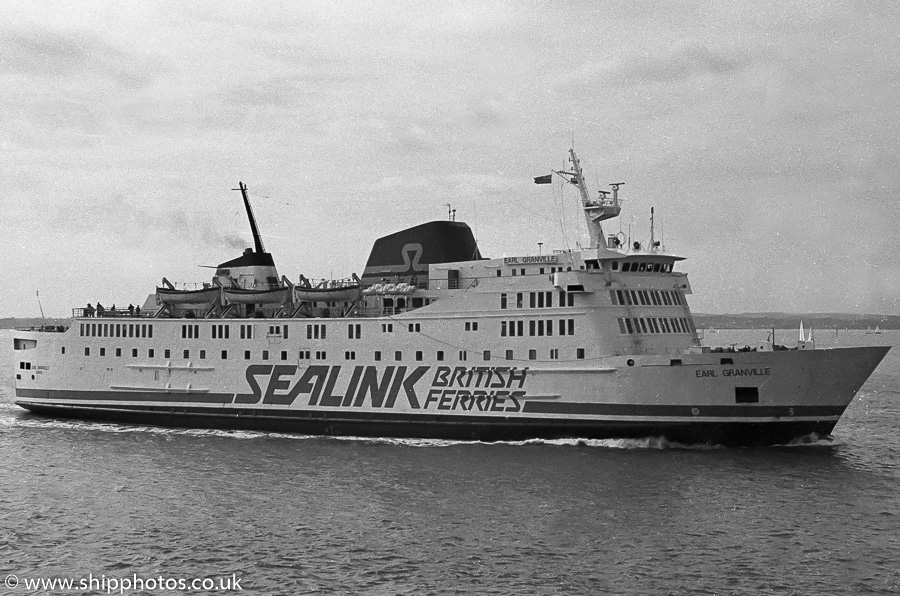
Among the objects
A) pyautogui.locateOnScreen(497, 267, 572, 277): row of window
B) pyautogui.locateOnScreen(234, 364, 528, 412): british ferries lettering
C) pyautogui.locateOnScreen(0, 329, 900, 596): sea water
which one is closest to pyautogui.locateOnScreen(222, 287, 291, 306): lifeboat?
pyautogui.locateOnScreen(234, 364, 528, 412): british ferries lettering

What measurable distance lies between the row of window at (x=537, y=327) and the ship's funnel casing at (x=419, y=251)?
388 cm

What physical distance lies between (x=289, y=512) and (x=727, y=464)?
11.1 metres

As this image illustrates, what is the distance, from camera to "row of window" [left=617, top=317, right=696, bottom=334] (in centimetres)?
2616

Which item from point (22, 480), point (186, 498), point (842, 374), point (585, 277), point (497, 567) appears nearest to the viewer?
point (497, 567)

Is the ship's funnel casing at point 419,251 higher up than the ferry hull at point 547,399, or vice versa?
the ship's funnel casing at point 419,251

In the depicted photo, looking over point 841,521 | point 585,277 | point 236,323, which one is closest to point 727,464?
point 841,521

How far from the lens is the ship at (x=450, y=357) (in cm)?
2488

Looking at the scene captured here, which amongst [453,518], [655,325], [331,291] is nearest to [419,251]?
[331,291]

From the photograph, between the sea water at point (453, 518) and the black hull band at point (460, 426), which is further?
the black hull band at point (460, 426)

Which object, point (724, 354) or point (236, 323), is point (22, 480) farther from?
point (724, 354)

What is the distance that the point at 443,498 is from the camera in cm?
2045

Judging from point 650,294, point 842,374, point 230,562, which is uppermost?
point 650,294

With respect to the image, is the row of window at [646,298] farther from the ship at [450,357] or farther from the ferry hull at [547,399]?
the ferry hull at [547,399]

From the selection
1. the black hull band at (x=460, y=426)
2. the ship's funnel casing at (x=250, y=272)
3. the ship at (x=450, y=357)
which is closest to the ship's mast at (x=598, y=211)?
the ship at (x=450, y=357)
